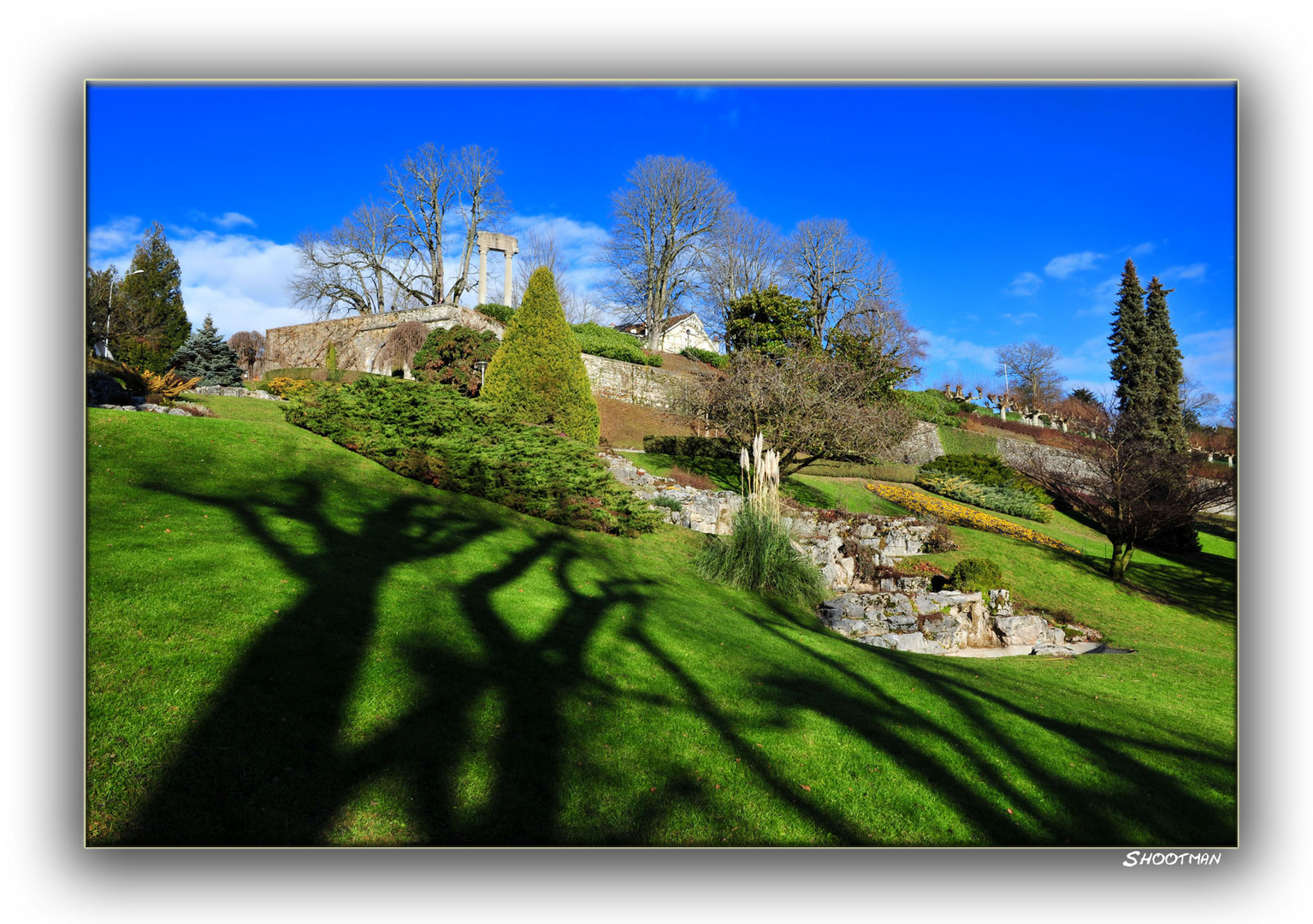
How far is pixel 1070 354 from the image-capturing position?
5098 millimetres

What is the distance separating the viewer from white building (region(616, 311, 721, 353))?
127 ft

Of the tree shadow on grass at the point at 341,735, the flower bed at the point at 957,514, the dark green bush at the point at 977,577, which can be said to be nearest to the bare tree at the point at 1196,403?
the dark green bush at the point at 977,577

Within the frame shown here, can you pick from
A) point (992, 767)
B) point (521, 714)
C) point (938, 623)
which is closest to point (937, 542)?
point (938, 623)

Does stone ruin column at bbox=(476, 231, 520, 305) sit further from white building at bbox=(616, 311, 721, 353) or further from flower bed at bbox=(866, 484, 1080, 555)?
flower bed at bbox=(866, 484, 1080, 555)

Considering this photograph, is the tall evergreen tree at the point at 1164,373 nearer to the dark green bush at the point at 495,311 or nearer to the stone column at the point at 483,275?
the dark green bush at the point at 495,311

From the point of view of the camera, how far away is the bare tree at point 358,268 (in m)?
27.3

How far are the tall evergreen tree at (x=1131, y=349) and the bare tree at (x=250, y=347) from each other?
23975 mm

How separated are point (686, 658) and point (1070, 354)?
411cm

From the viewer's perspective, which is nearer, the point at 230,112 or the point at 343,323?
the point at 230,112

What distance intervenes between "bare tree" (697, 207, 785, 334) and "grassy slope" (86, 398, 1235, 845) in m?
29.1

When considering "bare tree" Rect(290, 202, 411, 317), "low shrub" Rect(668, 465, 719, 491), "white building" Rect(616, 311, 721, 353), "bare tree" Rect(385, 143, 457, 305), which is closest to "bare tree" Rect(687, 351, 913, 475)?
"low shrub" Rect(668, 465, 719, 491)

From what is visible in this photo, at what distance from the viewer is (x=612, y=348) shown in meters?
28.0

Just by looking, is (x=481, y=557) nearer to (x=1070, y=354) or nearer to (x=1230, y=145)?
(x=1070, y=354)
